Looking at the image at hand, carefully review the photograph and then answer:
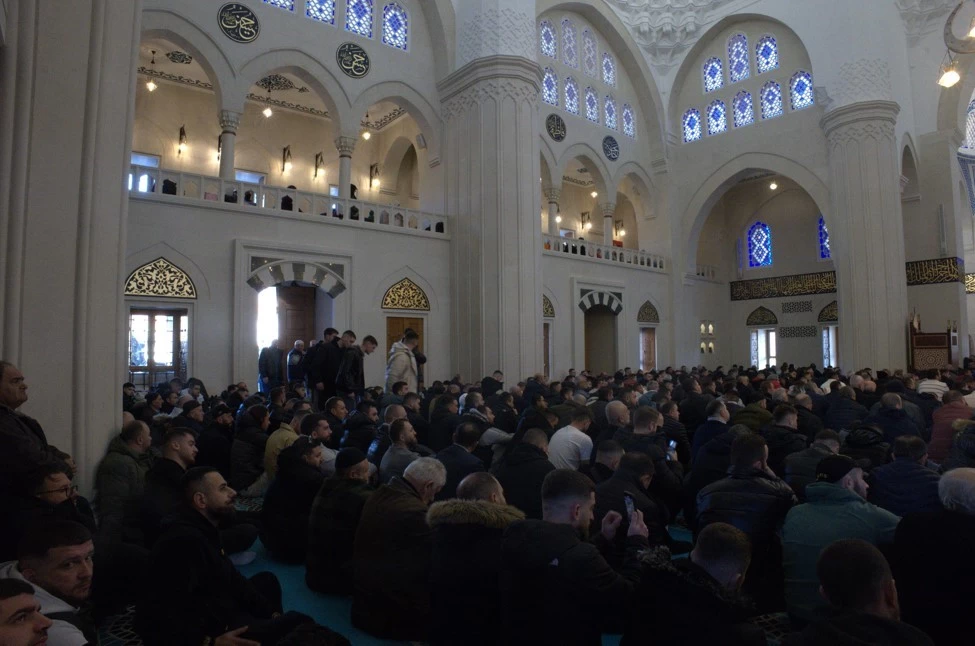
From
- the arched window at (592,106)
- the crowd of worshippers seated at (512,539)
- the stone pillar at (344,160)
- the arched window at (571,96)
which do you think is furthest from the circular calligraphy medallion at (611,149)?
→ the crowd of worshippers seated at (512,539)

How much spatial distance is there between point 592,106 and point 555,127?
1688 millimetres

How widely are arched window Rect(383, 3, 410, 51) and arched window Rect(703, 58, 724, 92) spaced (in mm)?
8751

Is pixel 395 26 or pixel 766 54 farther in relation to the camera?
pixel 766 54

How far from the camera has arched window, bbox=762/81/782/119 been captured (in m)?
14.6

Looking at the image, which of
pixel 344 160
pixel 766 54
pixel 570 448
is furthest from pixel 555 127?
pixel 570 448

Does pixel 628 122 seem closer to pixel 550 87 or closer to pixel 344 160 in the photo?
pixel 550 87

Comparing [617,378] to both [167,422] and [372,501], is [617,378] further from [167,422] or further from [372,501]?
[372,501]

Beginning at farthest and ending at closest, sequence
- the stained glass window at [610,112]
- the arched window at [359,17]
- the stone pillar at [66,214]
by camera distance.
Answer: the stained glass window at [610,112] < the arched window at [359,17] < the stone pillar at [66,214]

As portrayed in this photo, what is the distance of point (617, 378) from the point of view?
376 inches

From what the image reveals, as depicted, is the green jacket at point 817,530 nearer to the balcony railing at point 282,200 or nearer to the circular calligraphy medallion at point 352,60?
the balcony railing at point 282,200

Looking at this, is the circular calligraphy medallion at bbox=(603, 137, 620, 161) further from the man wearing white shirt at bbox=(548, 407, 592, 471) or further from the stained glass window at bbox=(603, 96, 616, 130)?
the man wearing white shirt at bbox=(548, 407, 592, 471)

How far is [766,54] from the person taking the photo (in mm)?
14852

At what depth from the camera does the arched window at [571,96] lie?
13945 mm

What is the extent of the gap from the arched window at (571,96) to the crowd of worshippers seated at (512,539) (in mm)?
11246
